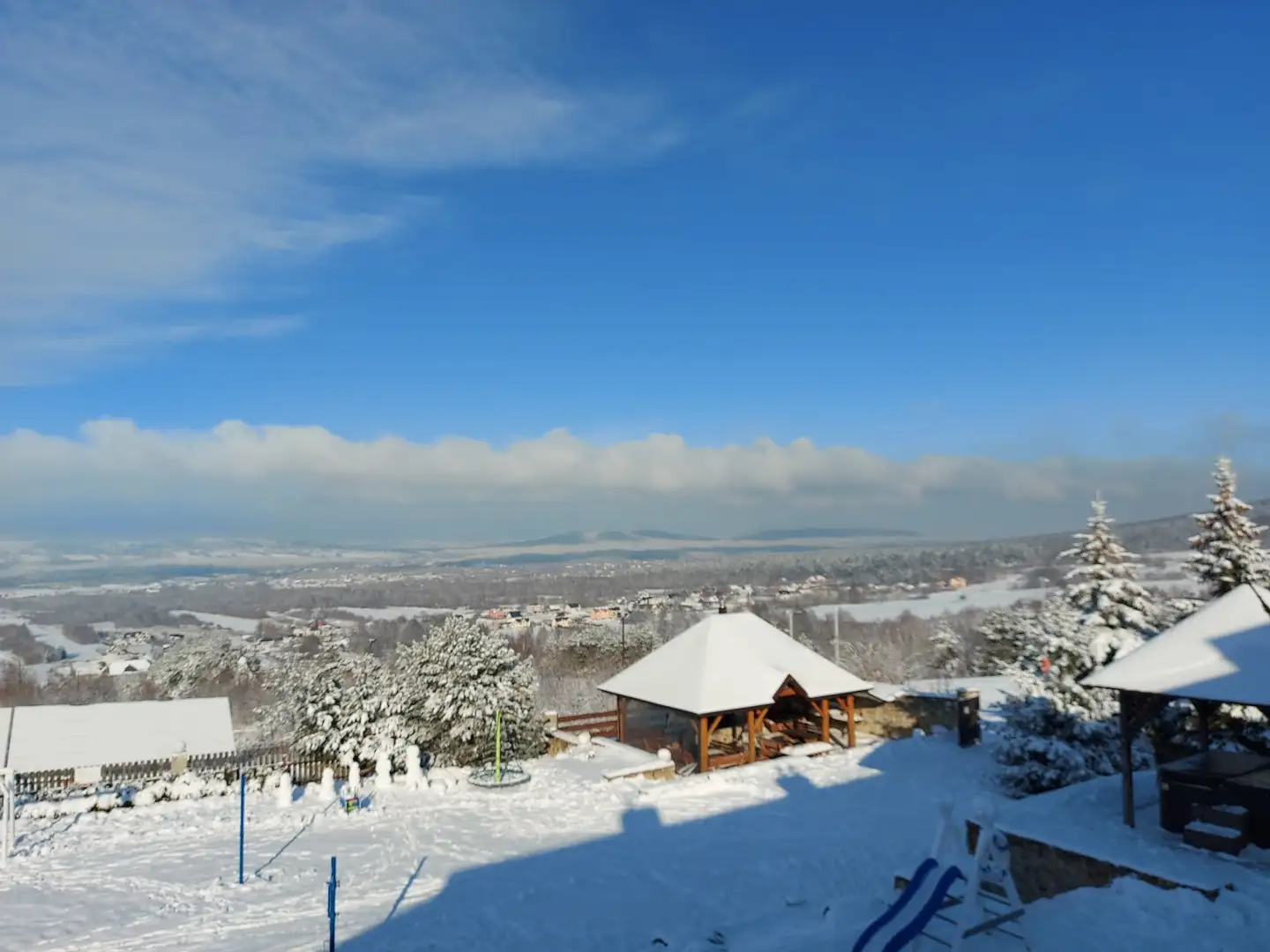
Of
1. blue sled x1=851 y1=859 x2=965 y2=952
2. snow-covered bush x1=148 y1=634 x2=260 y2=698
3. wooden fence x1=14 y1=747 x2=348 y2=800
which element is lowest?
snow-covered bush x1=148 y1=634 x2=260 y2=698

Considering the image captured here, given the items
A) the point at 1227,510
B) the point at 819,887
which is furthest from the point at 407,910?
the point at 1227,510

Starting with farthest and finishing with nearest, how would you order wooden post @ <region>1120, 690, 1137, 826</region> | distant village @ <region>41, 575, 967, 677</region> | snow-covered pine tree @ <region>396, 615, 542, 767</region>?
distant village @ <region>41, 575, 967, 677</region> → snow-covered pine tree @ <region>396, 615, 542, 767</region> → wooden post @ <region>1120, 690, 1137, 826</region>

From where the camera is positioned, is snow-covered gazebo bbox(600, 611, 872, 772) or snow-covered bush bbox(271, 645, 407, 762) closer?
snow-covered bush bbox(271, 645, 407, 762)

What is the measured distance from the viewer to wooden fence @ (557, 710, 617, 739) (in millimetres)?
22719

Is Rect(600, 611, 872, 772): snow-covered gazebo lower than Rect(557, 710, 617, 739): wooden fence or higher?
higher

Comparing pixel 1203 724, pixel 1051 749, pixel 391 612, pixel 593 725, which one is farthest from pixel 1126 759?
pixel 391 612

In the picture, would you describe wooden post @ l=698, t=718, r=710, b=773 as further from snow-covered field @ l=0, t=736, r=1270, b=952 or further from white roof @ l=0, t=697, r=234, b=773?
white roof @ l=0, t=697, r=234, b=773

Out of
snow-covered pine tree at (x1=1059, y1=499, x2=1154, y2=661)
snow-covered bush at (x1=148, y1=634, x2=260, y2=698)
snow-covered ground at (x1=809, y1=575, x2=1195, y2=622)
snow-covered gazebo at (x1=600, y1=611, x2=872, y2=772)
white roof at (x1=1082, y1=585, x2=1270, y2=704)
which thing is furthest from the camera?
snow-covered ground at (x1=809, y1=575, x2=1195, y2=622)

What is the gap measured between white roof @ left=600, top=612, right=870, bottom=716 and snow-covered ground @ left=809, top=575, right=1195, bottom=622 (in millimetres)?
54848

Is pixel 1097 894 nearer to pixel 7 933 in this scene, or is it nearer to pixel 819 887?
pixel 819 887

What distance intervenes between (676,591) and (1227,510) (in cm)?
9039

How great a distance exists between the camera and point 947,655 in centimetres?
4694

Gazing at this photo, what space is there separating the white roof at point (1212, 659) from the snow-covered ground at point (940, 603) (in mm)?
64177

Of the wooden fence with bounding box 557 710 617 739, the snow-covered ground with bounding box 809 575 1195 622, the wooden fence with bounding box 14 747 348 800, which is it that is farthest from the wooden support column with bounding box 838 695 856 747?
the snow-covered ground with bounding box 809 575 1195 622
